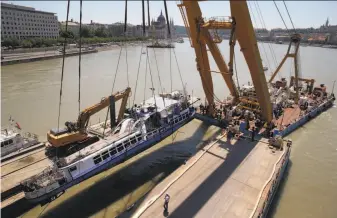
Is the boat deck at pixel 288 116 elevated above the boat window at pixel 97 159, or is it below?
above

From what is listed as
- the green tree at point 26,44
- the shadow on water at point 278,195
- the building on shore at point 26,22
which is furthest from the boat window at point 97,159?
the building on shore at point 26,22

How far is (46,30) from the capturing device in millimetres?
123500

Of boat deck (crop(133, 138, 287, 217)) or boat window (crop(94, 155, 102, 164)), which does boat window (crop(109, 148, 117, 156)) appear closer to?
boat window (crop(94, 155, 102, 164))

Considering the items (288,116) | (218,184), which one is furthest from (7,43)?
(218,184)

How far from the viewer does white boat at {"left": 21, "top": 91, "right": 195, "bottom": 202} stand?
1241cm

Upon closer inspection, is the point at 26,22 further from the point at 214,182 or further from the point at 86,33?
the point at 214,182

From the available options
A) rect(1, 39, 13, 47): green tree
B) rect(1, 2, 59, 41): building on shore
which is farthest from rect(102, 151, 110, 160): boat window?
rect(1, 2, 59, 41): building on shore

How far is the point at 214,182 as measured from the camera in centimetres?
1232

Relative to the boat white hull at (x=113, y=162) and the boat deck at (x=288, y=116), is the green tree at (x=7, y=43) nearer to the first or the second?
the boat white hull at (x=113, y=162)

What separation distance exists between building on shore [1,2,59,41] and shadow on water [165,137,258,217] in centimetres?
10772

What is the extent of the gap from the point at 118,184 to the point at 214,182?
620 centimetres

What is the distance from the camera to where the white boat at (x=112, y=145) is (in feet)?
40.7

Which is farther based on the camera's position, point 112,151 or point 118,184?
point 118,184

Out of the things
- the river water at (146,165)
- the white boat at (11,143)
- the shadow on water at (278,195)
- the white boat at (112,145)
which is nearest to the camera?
the white boat at (112,145)
